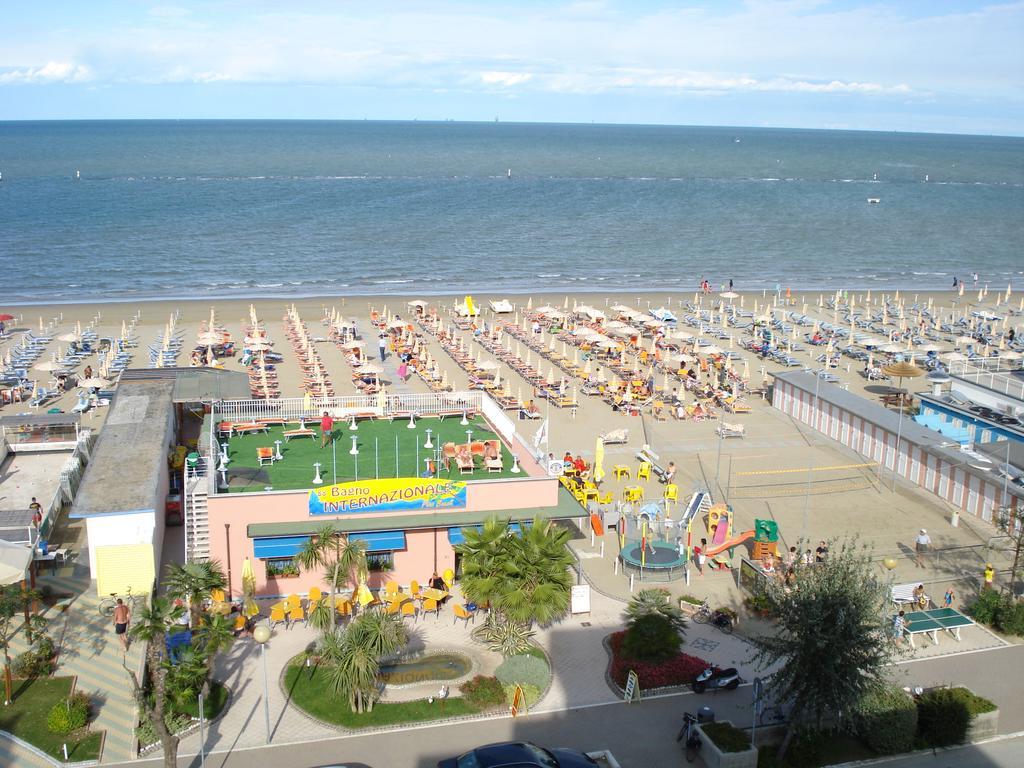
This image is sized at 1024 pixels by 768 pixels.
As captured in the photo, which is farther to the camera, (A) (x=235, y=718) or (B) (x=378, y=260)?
(B) (x=378, y=260)

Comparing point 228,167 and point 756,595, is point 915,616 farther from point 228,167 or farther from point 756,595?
point 228,167

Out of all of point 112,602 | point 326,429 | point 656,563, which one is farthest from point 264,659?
point 656,563

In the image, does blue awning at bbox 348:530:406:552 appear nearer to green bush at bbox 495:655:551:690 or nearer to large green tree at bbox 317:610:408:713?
large green tree at bbox 317:610:408:713

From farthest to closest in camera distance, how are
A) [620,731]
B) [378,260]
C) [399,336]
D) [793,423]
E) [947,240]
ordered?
1. [947,240]
2. [378,260]
3. [399,336]
4. [793,423]
5. [620,731]

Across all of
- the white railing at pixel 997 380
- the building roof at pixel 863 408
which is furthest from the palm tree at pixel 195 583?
the white railing at pixel 997 380

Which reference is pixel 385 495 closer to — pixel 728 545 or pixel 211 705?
pixel 211 705

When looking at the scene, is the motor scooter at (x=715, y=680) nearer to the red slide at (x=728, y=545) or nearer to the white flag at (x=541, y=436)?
the red slide at (x=728, y=545)

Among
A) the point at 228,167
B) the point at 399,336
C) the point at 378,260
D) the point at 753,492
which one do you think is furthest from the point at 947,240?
the point at 228,167
